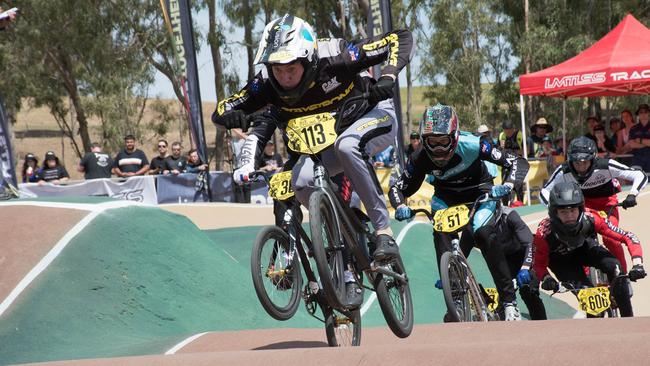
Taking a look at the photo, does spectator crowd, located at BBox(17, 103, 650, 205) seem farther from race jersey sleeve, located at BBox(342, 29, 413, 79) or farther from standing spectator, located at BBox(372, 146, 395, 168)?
race jersey sleeve, located at BBox(342, 29, 413, 79)


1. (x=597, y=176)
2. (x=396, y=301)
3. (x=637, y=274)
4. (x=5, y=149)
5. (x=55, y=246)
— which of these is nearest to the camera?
(x=396, y=301)

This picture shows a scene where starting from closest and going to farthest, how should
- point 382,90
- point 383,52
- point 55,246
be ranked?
1. point 382,90
2. point 383,52
3. point 55,246

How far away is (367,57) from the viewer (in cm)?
668

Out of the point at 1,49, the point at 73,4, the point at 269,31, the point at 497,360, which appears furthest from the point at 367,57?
the point at 1,49

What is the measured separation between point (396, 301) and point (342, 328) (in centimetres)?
51

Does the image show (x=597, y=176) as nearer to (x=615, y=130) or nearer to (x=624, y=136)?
(x=624, y=136)

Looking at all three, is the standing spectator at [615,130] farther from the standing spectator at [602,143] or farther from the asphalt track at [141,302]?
the asphalt track at [141,302]

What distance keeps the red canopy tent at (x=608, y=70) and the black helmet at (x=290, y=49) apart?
42.8 feet

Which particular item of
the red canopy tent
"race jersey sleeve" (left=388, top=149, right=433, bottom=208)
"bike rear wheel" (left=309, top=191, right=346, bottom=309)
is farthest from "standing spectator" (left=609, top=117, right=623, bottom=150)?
"bike rear wheel" (left=309, top=191, right=346, bottom=309)

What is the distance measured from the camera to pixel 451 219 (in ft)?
27.0

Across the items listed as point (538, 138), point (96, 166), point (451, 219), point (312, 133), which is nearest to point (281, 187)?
point (312, 133)

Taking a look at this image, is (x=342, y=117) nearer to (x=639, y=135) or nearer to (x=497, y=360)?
→ (x=497, y=360)

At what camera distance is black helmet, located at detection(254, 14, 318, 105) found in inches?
245

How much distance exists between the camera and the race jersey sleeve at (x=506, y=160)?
8.51 metres
